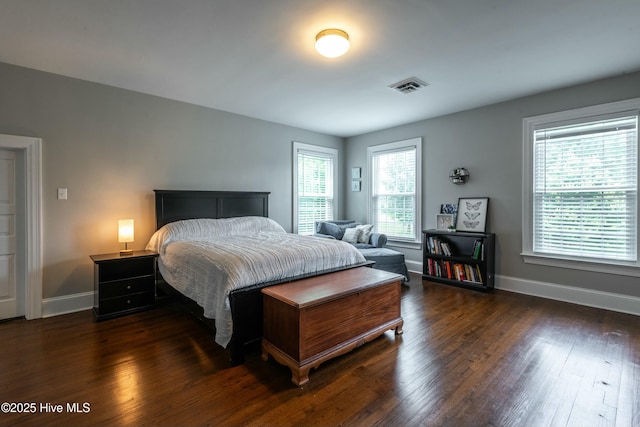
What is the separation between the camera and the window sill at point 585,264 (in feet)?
10.4

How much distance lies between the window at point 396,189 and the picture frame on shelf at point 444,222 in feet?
1.21

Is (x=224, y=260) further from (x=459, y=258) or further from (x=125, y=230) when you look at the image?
(x=459, y=258)

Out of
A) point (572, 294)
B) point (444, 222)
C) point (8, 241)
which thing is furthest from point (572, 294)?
point (8, 241)

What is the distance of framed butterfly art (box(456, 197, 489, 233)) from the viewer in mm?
4207

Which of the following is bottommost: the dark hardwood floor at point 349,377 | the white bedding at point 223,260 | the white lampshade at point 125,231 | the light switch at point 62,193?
the dark hardwood floor at point 349,377

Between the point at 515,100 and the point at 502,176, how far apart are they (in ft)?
3.26

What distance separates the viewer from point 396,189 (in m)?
5.32

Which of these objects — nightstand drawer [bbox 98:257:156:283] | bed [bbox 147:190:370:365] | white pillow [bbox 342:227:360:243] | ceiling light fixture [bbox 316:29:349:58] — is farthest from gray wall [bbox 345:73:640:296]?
nightstand drawer [bbox 98:257:156:283]

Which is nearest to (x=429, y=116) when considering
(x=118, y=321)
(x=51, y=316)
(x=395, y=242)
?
(x=395, y=242)

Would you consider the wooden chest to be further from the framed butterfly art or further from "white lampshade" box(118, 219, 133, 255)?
the framed butterfly art

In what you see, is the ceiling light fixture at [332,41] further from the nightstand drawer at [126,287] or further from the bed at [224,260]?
the nightstand drawer at [126,287]

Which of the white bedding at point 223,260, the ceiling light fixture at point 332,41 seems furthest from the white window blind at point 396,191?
the ceiling light fixture at point 332,41

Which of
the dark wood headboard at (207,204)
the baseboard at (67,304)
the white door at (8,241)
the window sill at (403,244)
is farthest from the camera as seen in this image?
the window sill at (403,244)

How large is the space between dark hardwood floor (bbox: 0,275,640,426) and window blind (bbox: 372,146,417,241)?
2384 millimetres
